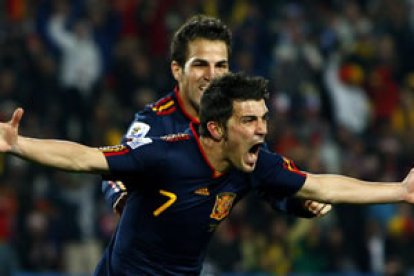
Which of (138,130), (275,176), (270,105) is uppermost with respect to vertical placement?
(138,130)

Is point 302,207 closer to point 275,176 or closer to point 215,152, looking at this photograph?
point 275,176

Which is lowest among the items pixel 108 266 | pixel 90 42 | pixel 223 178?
pixel 108 266

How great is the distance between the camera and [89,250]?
1283cm

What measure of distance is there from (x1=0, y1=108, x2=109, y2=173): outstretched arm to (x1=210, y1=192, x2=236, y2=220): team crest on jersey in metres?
0.73

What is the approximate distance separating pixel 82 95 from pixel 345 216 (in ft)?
11.1

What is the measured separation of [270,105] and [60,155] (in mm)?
8505

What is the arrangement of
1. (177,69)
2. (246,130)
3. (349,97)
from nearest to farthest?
(246,130), (177,69), (349,97)

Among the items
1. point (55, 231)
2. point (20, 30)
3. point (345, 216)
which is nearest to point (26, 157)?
point (55, 231)

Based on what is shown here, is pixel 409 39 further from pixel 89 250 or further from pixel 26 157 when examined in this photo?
pixel 26 157

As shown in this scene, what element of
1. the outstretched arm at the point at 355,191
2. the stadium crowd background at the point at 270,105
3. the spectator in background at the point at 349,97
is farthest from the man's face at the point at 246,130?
the spectator in background at the point at 349,97

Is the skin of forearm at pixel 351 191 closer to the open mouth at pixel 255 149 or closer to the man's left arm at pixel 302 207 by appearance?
the man's left arm at pixel 302 207

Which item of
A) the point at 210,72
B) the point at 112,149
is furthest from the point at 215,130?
the point at 210,72

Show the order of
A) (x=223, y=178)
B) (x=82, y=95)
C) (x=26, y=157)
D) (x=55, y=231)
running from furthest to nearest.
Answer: (x=82, y=95), (x=55, y=231), (x=223, y=178), (x=26, y=157)

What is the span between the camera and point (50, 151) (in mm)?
5668
